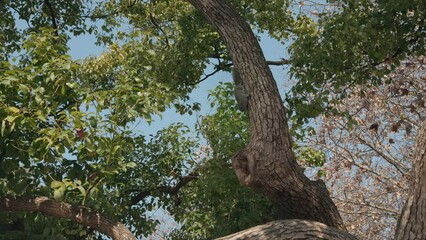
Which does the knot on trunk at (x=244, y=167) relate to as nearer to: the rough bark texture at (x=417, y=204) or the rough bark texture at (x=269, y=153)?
the rough bark texture at (x=269, y=153)

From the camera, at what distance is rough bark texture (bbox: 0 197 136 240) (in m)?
7.56

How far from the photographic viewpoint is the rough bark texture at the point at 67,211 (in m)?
7.56

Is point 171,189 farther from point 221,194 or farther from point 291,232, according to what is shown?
point 291,232

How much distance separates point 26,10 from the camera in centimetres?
1223

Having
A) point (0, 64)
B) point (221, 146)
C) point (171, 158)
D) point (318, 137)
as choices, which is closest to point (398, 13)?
point (221, 146)

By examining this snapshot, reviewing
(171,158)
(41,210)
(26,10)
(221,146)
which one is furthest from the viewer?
(26,10)

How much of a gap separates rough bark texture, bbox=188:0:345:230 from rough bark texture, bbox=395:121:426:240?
1.49 m

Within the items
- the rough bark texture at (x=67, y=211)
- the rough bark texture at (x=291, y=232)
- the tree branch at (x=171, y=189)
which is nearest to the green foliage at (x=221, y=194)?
the tree branch at (x=171, y=189)

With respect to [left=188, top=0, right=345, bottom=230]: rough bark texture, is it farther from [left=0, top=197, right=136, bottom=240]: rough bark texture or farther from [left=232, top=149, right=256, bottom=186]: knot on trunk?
[left=0, top=197, right=136, bottom=240]: rough bark texture

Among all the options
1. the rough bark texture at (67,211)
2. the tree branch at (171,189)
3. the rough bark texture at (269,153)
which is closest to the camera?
the rough bark texture at (269,153)

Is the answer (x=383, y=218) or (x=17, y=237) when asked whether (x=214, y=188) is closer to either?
(x=17, y=237)

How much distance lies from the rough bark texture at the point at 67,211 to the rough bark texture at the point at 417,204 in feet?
10.2

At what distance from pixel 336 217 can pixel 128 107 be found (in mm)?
2520

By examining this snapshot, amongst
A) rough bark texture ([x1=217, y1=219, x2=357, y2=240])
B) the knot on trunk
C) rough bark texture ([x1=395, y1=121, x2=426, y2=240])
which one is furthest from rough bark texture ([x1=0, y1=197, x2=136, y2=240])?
rough bark texture ([x1=395, y1=121, x2=426, y2=240])
